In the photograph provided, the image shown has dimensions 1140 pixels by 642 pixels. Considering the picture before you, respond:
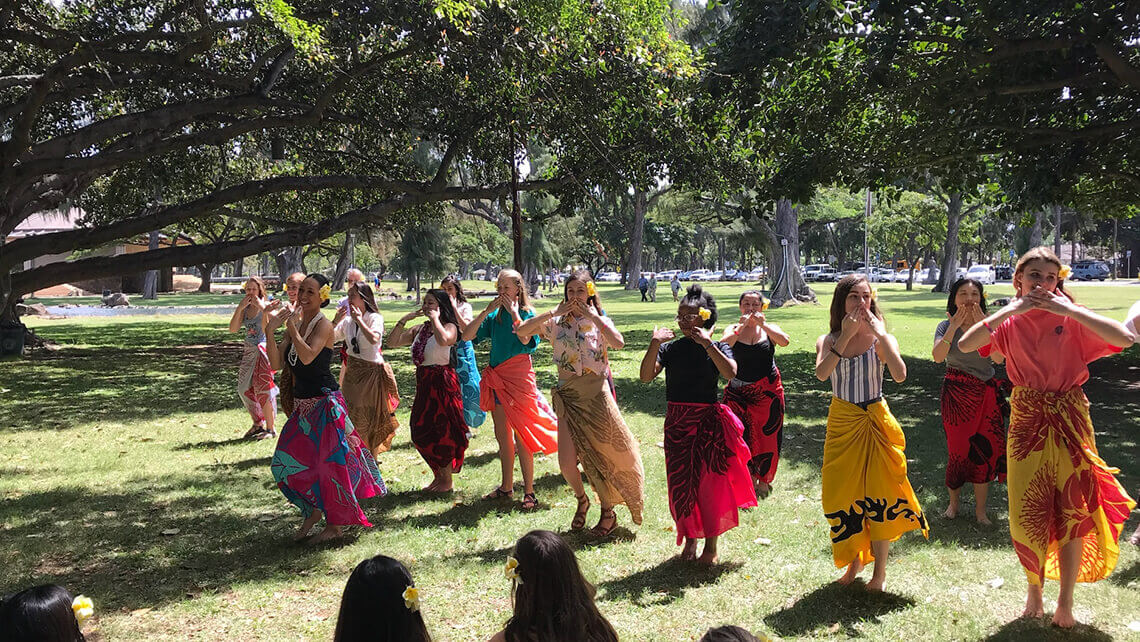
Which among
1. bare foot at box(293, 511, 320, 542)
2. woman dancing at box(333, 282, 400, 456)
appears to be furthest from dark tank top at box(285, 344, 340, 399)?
woman dancing at box(333, 282, 400, 456)

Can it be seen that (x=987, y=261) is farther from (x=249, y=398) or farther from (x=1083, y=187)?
(x=249, y=398)

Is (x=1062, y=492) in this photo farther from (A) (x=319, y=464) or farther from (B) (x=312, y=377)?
(B) (x=312, y=377)

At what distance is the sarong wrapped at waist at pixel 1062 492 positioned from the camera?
170 inches

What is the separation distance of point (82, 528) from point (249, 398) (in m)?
3.36

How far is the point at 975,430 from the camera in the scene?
6332 millimetres

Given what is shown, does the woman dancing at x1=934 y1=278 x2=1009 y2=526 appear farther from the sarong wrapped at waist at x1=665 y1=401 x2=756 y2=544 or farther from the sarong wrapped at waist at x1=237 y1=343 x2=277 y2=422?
the sarong wrapped at waist at x1=237 y1=343 x2=277 y2=422

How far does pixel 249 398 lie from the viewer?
9836 mm

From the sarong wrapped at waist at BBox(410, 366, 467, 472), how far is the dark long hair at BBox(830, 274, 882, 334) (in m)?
3.62

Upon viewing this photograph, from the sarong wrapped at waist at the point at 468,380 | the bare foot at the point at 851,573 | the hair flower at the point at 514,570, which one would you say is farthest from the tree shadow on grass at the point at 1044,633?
the sarong wrapped at waist at the point at 468,380

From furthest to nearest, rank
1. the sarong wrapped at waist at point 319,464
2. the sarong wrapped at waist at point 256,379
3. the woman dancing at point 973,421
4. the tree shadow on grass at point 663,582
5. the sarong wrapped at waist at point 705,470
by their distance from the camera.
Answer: the sarong wrapped at waist at point 256,379 → the woman dancing at point 973,421 → the sarong wrapped at waist at point 319,464 → the sarong wrapped at waist at point 705,470 → the tree shadow on grass at point 663,582

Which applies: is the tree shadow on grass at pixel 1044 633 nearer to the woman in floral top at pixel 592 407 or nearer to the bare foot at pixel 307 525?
the woman in floral top at pixel 592 407

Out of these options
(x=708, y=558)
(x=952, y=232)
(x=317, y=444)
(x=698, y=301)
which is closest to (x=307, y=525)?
(x=317, y=444)

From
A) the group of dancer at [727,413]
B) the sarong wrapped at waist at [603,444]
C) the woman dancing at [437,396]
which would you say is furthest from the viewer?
the woman dancing at [437,396]

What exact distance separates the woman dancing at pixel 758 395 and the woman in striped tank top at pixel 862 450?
2058mm
